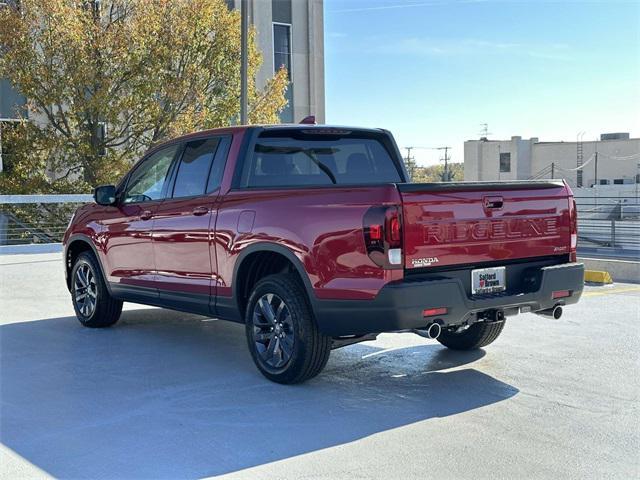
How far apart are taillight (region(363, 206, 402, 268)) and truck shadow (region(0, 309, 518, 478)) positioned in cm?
103

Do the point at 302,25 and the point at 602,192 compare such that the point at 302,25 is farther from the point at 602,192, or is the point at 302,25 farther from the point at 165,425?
the point at 602,192

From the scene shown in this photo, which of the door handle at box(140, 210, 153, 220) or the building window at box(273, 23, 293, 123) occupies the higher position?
the building window at box(273, 23, 293, 123)

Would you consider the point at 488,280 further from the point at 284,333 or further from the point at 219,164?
the point at 219,164

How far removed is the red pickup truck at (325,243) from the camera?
5164 mm

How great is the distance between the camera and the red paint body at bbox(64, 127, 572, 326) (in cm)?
517

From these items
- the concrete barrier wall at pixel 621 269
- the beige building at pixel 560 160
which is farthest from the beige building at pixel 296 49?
the beige building at pixel 560 160

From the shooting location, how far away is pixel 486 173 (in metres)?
78.6

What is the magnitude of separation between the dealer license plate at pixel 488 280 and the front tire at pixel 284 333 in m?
1.13

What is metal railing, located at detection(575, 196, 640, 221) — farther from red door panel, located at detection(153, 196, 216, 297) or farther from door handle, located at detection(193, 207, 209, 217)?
door handle, located at detection(193, 207, 209, 217)

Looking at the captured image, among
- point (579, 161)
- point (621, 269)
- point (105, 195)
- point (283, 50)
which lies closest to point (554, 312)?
point (105, 195)

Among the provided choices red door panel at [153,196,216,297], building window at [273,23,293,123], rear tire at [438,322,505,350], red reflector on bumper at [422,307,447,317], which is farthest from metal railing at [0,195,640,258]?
building window at [273,23,293,123]

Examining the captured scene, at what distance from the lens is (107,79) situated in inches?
877

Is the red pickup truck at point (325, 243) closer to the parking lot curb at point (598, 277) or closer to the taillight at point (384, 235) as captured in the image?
the taillight at point (384, 235)

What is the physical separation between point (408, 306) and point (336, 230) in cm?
71
